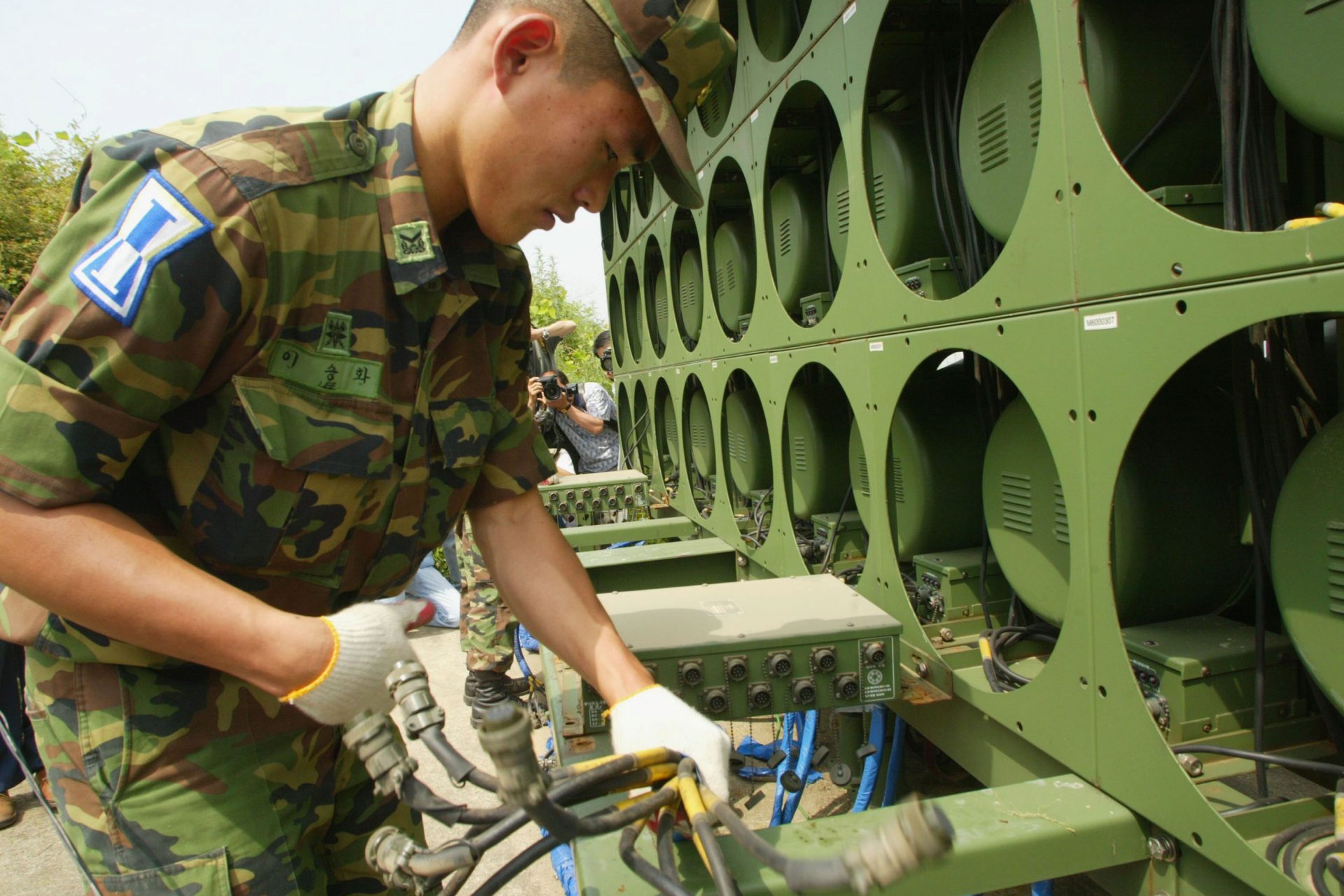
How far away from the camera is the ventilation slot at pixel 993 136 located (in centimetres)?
180

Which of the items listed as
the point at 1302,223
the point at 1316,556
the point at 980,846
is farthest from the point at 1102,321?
the point at 980,846

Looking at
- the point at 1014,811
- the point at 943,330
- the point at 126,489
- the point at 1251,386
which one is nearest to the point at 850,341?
the point at 943,330

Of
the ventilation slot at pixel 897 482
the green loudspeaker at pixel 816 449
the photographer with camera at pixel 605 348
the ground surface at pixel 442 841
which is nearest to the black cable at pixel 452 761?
the ventilation slot at pixel 897 482

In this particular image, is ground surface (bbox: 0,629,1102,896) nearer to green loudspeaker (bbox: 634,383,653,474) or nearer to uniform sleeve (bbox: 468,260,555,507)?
uniform sleeve (bbox: 468,260,555,507)

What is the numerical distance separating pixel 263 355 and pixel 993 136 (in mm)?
1517

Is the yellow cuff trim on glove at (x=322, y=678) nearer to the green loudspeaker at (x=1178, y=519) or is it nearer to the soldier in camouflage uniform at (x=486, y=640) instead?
the green loudspeaker at (x=1178, y=519)

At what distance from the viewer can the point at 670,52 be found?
1.24m

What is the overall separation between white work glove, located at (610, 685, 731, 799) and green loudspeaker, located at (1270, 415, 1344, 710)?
854 mm

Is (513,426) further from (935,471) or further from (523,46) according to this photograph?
(935,471)

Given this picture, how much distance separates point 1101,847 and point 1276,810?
0.84 feet

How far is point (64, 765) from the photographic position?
3.92 feet

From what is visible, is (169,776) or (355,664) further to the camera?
(169,776)

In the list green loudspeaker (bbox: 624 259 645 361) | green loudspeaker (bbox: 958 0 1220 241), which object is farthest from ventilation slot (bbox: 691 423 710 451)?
green loudspeaker (bbox: 958 0 1220 241)

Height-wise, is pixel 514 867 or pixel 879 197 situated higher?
pixel 879 197
